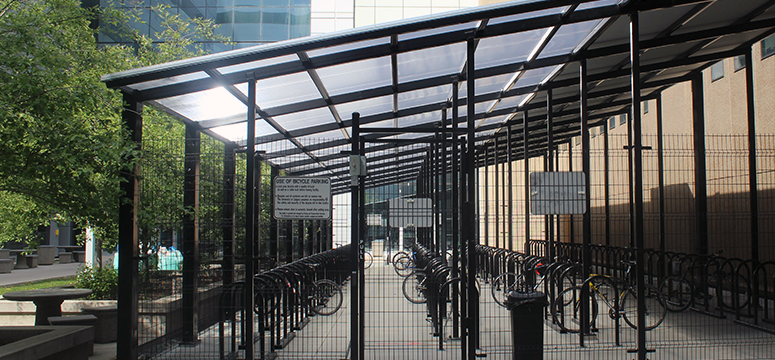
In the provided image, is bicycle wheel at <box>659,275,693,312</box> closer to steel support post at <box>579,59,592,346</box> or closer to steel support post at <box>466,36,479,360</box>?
steel support post at <box>579,59,592,346</box>

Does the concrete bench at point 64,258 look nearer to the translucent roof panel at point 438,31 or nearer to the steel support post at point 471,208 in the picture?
the translucent roof panel at point 438,31

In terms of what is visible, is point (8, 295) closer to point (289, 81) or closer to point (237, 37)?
point (289, 81)

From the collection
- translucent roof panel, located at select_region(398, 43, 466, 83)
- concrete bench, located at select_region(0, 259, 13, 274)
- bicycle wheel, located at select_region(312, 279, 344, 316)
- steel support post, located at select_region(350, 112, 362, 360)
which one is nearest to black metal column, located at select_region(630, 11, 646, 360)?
translucent roof panel, located at select_region(398, 43, 466, 83)

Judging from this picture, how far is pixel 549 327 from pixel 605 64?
426 centimetres

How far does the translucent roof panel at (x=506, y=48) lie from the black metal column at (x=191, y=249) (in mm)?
3657

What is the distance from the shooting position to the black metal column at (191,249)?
6.39m

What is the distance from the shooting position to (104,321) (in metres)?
7.39

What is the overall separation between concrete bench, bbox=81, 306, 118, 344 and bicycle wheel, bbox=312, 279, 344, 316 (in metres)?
2.97

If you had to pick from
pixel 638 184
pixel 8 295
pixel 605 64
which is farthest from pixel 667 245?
pixel 8 295

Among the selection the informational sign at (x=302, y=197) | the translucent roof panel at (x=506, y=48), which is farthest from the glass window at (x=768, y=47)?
the informational sign at (x=302, y=197)

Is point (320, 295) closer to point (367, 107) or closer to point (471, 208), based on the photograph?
point (367, 107)

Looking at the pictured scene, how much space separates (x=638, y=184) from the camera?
5.88 m

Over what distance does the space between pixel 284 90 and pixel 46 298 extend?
13.2ft

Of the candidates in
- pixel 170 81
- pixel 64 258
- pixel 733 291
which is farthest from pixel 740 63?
pixel 64 258
